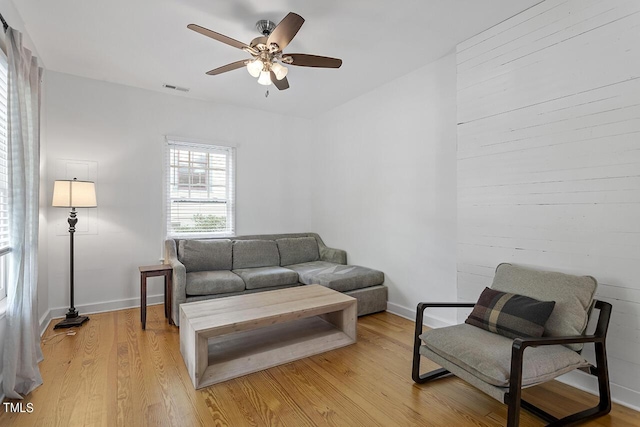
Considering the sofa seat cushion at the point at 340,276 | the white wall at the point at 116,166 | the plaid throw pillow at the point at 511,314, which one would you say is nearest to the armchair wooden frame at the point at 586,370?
the plaid throw pillow at the point at 511,314

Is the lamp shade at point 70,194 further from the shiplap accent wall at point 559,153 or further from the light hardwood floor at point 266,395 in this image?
the shiplap accent wall at point 559,153

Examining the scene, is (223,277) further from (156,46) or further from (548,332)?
(548,332)

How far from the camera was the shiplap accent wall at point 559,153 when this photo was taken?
204 centimetres

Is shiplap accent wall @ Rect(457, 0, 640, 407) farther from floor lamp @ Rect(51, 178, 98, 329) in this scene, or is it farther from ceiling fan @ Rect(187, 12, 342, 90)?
floor lamp @ Rect(51, 178, 98, 329)

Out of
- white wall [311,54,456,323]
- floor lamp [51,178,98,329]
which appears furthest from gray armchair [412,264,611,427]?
A: floor lamp [51,178,98,329]

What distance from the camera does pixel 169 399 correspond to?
6.77ft

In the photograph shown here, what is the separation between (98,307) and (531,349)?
14.3 ft

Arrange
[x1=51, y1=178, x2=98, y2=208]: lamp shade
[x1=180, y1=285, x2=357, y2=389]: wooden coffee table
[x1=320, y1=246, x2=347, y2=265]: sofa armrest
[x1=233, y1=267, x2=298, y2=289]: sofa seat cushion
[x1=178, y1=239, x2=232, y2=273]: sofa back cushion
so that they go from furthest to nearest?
[x1=320, y1=246, x2=347, y2=265]: sofa armrest
[x1=178, y1=239, x2=232, y2=273]: sofa back cushion
[x1=233, y1=267, x2=298, y2=289]: sofa seat cushion
[x1=51, y1=178, x2=98, y2=208]: lamp shade
[x1=180, y1=285, x2=357, y2=389]: wooden coffee table

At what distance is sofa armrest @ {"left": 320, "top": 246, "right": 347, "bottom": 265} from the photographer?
461 centimetres

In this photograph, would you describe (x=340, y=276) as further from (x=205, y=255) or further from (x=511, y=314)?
(x=511, y=314)

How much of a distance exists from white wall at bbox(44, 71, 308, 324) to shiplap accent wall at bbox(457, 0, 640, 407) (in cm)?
325

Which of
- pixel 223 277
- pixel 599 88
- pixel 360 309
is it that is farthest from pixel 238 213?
pixel 599 88

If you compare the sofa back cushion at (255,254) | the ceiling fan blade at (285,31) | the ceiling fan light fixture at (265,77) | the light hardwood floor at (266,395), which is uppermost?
the ceiling fan blade at (285,31)

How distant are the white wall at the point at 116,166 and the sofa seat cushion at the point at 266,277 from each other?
1024mm
